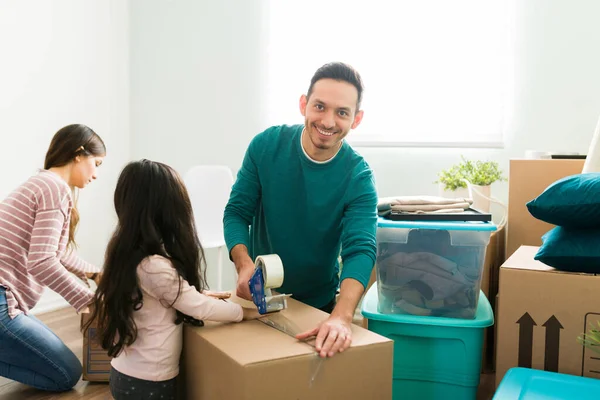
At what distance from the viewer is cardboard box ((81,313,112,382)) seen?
2158 millimetres

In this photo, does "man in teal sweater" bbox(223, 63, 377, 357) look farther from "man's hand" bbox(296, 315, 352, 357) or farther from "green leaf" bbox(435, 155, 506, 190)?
"green leaf" bbox(435, 155, 506, 190)

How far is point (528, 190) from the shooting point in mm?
2240

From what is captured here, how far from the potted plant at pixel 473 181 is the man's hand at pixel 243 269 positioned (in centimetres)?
132

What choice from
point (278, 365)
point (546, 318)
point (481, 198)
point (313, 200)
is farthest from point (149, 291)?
point (481, 198)

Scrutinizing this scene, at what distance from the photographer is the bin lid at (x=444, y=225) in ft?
5.21

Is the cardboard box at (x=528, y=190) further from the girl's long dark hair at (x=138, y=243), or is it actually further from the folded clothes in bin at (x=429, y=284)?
the girl's long dark hair at (x=138, y=243)

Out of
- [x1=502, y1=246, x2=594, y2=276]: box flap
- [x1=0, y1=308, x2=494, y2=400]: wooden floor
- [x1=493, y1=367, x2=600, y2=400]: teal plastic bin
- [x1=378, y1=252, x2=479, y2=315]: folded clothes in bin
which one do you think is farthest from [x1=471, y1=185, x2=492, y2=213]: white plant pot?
[x1=493, y1=367, x2=600, y2=400]: teal plastic bin

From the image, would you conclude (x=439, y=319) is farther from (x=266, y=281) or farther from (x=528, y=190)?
(x=528, y=190)

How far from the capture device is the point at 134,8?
145 inches

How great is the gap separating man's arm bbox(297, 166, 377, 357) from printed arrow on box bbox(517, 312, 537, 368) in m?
0.39

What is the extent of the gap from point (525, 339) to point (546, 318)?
2.9 inches

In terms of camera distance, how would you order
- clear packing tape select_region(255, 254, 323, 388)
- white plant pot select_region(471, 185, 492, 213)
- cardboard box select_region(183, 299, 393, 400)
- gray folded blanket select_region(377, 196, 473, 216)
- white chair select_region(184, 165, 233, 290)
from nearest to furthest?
cardboard box select_region(183, 299, 393, 400)
clear packing tape select_region(255, 254, 323, 388)
gray folded blanket select_region(377, 196, 473, 216)
white plant pot select_region(471, 185, 492, 213)
white chair select_region(184, 165, 233, 290)

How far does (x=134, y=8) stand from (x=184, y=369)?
9.55 ft

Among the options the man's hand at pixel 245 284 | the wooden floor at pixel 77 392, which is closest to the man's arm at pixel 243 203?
the man's hand at pixel 245 284
